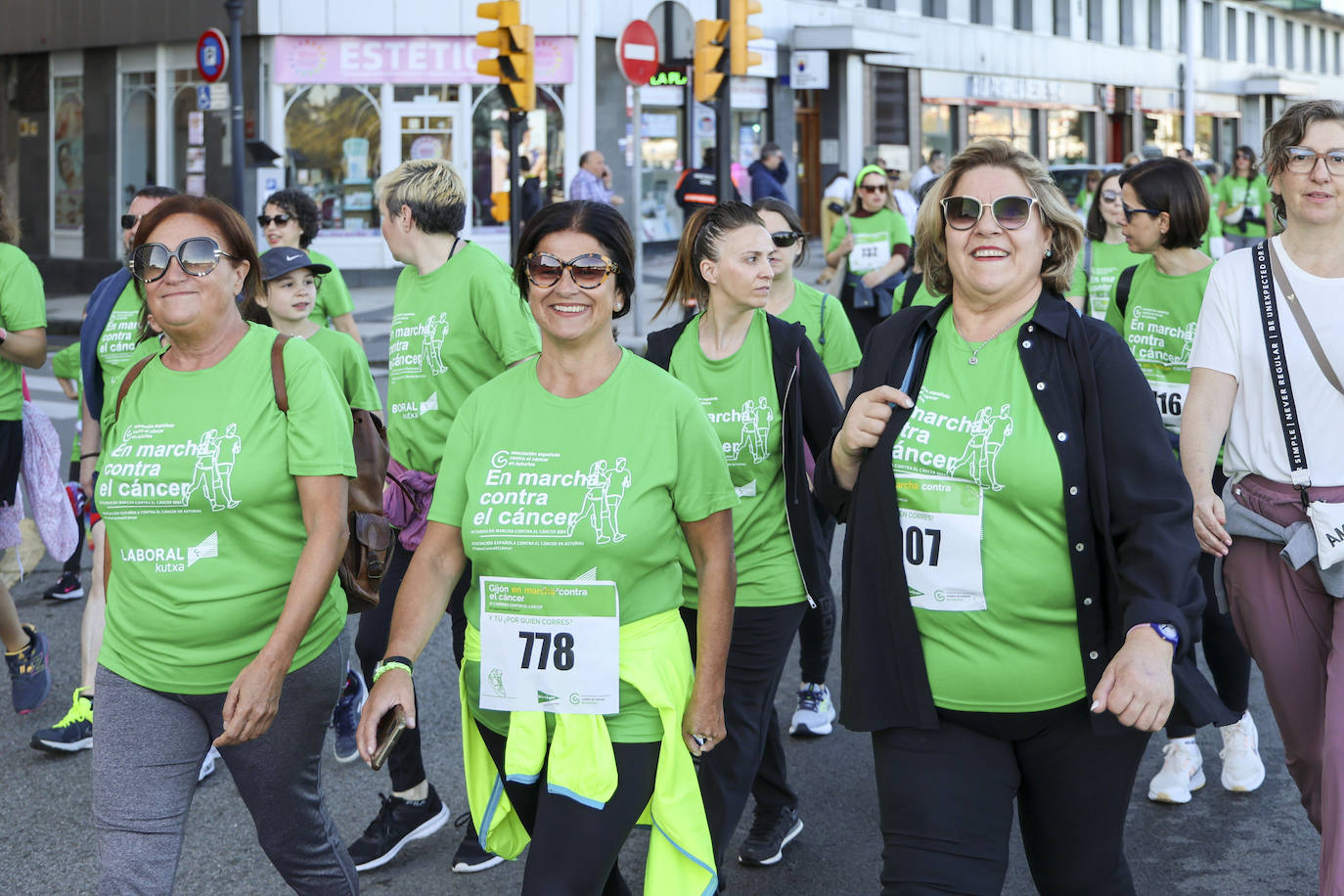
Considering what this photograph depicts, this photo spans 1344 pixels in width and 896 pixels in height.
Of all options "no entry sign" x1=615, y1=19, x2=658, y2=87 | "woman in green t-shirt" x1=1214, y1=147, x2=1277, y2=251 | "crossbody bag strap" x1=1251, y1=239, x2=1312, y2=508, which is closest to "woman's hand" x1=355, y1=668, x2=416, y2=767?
"crossbody bag strap" x1=1251, y1=239, x2=1312, y2=508

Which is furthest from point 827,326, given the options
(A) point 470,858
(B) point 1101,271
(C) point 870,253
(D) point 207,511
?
(C) point 870,253

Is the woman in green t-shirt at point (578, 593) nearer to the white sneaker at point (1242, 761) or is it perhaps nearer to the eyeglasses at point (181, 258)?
the eyeglasses at point (181, 258)

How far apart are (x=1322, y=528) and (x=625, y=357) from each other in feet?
5.43

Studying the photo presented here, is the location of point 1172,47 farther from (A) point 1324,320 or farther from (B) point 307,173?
(A) point 1324,320

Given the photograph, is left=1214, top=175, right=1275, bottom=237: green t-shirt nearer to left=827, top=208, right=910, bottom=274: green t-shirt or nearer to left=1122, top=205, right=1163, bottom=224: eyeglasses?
left=827, top=208, right=910, bottom=274: green t-shirt

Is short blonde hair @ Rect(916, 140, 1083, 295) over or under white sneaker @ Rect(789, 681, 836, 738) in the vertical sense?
over

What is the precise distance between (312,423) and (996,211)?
150 cm

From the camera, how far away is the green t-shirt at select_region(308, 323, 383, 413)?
5.08 metres

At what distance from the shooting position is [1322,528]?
3.68 m

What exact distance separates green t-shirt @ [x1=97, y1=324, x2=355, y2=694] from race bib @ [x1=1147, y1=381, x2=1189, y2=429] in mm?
3153

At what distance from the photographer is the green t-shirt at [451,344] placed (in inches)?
196

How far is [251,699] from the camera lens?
329cm

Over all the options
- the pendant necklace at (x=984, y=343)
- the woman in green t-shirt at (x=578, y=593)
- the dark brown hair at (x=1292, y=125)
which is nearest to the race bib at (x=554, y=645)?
the woman in green t-shirt at (x=578, y=593)

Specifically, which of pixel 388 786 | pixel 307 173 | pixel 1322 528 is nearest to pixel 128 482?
pixel 388 786
